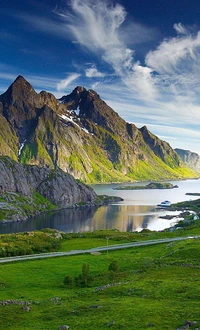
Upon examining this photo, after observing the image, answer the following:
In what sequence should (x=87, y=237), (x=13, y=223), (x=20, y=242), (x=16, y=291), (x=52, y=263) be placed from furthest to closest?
(x=13, y=223) → (x=87, y=237) → (x=20, y=242) → (x=52, y=263) → (x=16, y=291)

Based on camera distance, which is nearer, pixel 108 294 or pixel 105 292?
pixel 108 294

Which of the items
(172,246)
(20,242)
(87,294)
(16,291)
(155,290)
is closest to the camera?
(155,290)

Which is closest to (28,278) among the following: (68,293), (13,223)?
(68,293)

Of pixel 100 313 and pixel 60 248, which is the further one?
pixel 60 248

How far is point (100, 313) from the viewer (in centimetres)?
3541

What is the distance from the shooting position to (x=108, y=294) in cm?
4569

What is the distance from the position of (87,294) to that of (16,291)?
36.2 feet

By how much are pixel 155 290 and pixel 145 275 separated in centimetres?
1259

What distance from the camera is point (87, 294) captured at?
46.9 meters

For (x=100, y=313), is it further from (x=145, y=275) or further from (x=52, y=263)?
(x=52, y=263)

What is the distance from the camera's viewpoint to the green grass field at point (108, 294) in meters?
32.9

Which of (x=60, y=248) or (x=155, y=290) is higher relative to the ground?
(x=155, y=290)

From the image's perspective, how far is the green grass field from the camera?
108 ft

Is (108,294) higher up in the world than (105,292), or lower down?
higher up
